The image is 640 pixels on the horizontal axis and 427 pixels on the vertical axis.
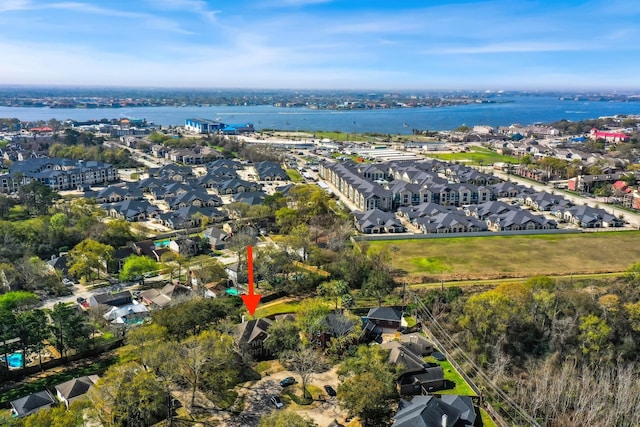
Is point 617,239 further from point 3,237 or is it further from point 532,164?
point 3,237

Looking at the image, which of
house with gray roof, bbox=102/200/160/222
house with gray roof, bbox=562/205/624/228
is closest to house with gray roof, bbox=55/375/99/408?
house with gray roof, bbox=102/200/160/222

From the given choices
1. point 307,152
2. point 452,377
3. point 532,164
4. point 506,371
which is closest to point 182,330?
point 452,377

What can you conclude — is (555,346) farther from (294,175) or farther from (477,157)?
(477,157)

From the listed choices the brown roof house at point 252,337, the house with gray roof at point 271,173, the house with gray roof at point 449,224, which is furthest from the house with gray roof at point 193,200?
the brown roof house at point 252,337

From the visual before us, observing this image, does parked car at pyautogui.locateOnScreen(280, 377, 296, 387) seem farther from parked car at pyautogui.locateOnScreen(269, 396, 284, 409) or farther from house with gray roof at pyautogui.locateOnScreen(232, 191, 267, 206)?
house with gray roof at pyautogui.locateOnScreen(232, 191, 267, 206)

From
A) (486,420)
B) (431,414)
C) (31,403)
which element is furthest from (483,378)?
(31,403)
